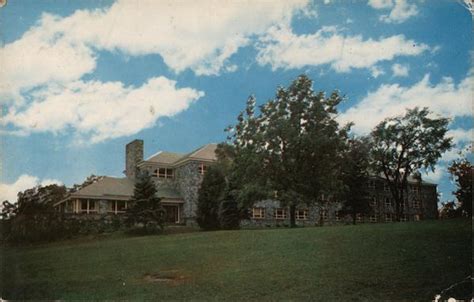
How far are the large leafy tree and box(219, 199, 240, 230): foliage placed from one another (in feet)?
4.37

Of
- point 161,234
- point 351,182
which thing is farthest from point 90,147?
point 351,182

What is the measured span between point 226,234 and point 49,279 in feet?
25.3

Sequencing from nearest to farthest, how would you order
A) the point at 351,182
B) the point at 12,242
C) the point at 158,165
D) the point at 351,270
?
the point at 351,270
the point at 12,242
the point at 158,165
the point at 351,182

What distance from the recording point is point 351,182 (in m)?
31.2

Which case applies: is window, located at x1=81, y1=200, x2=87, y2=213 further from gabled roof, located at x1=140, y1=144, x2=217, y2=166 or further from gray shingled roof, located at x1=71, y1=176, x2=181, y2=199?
gabled roof, located at x1=140, y1=144, x2=217, y2=166

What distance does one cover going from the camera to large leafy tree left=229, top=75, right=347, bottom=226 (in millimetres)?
23047

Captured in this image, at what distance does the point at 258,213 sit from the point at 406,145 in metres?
10.4

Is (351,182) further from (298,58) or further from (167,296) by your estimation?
(167,296)

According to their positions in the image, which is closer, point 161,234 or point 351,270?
point 351,270

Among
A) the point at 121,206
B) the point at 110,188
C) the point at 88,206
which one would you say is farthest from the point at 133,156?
the point at 88,206

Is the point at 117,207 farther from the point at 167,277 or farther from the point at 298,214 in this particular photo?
the point at 298,214

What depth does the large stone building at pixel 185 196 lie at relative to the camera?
18688 mm

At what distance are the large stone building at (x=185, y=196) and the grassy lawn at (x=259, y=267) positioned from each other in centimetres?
302

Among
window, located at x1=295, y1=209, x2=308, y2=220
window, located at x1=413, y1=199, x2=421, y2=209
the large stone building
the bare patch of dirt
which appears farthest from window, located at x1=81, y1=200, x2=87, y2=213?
window, located at x1=413, y1=199, x2=421, y2=209
